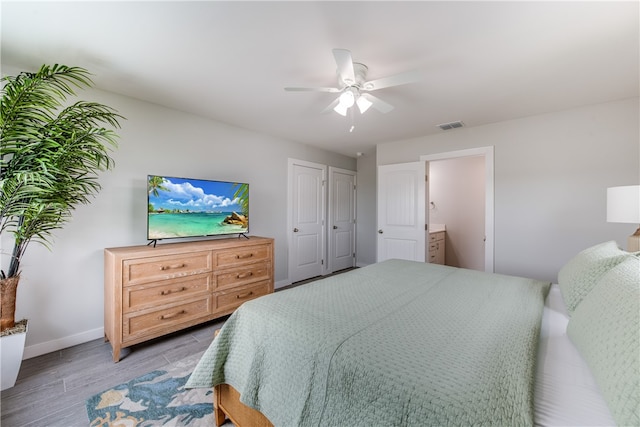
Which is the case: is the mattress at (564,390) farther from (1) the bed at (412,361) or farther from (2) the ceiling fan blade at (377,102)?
(2) the ceiling fan blade at (377,102)

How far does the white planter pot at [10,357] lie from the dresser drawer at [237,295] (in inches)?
52.1

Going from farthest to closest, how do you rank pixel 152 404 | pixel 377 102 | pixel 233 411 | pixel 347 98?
pixel 377 102, pixel 347 98, pixel 152 404, pixel 233 411

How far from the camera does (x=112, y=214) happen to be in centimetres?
254

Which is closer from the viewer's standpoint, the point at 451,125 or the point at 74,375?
the point at 74,375

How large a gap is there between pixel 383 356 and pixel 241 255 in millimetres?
2242

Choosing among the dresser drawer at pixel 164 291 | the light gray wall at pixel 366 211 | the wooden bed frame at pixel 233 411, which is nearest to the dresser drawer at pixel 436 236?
the light gray wall at pixel 366 211

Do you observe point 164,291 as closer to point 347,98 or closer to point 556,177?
point 347,98

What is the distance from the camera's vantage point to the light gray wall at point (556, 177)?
2.68 meters

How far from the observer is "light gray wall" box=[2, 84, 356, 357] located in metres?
2.21

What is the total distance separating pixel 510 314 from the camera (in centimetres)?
132

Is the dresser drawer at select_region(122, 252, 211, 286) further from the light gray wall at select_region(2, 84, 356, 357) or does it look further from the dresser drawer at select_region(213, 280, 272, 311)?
the light gray wall at select_region(2, 84, 356, 357)

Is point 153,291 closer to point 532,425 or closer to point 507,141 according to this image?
point 532,425

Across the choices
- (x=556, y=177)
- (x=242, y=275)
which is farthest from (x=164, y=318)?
(x=556, y=177)

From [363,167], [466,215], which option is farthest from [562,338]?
[363,167]
